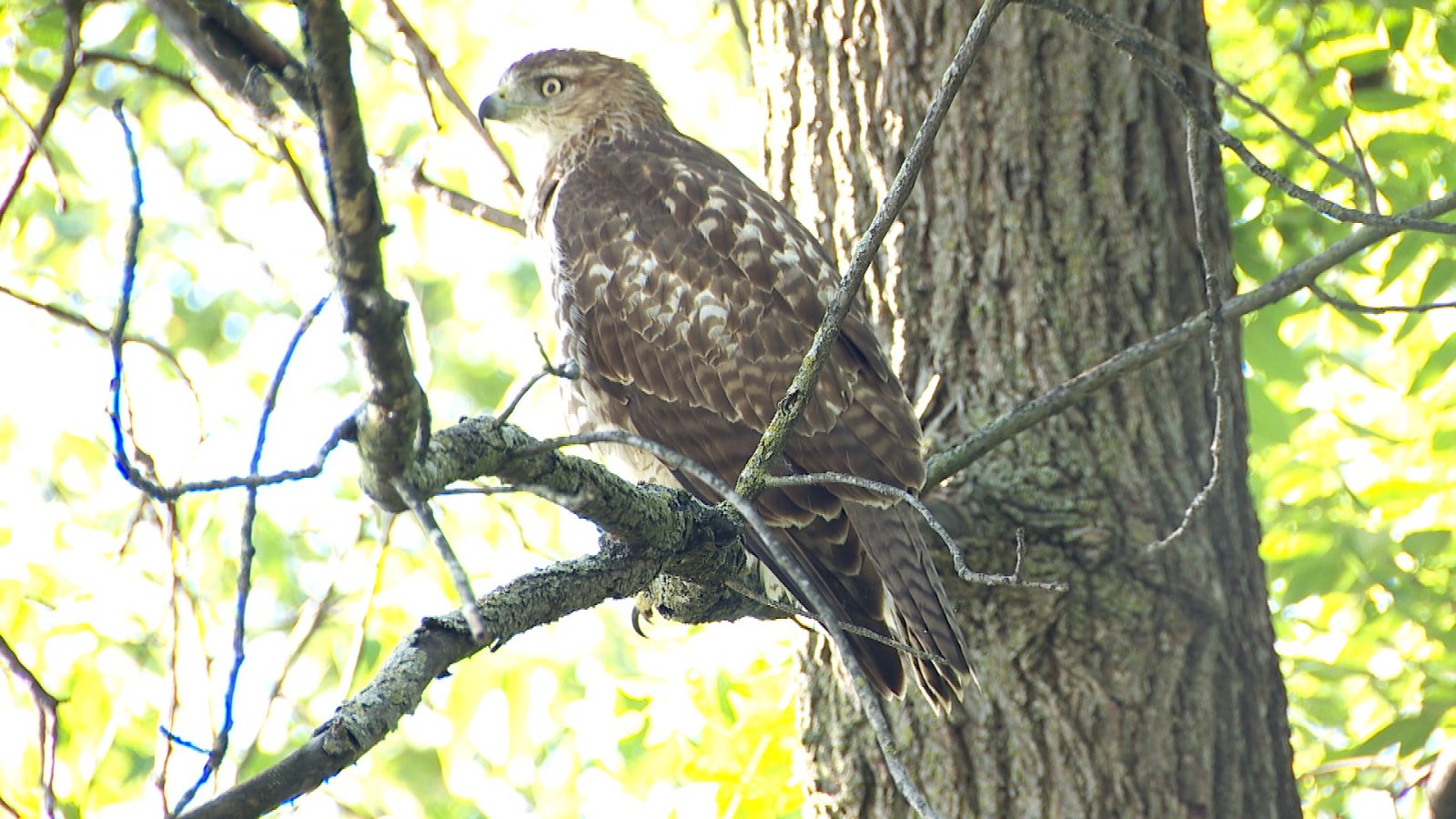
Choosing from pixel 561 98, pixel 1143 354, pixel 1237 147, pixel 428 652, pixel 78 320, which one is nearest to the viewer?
pixel 428 652

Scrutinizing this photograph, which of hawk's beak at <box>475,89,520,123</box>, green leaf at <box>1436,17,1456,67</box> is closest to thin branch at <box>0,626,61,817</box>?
hawk's beak at <box>475,89,520,123</box>

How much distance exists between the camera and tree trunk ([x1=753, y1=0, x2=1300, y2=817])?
3.18m

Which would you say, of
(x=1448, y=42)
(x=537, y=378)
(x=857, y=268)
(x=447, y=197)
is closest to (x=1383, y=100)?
(x=1448, y=42)

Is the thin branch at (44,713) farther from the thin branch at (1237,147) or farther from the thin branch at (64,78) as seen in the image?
the thin branch at (1237,147)

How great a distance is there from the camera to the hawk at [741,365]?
123 inches

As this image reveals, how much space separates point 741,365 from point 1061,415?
2.63ft

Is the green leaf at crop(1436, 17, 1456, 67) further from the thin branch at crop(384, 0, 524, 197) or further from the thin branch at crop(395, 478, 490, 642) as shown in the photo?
the thin branch at crop(395, 478, 490, 642)

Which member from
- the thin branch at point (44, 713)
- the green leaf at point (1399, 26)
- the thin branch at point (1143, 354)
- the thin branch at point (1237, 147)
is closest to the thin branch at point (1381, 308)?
the thin branch at point (1143, 354)

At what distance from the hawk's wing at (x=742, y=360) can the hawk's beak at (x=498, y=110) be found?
0.74 metres

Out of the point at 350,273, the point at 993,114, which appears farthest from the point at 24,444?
the point at 350,273

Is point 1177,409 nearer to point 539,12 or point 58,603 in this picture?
point 58,603

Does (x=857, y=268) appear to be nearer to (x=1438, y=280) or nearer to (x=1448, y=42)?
(x=1438, y=280)

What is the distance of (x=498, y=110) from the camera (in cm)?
466

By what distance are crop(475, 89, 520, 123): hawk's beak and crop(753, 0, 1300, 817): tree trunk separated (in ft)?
3.85
